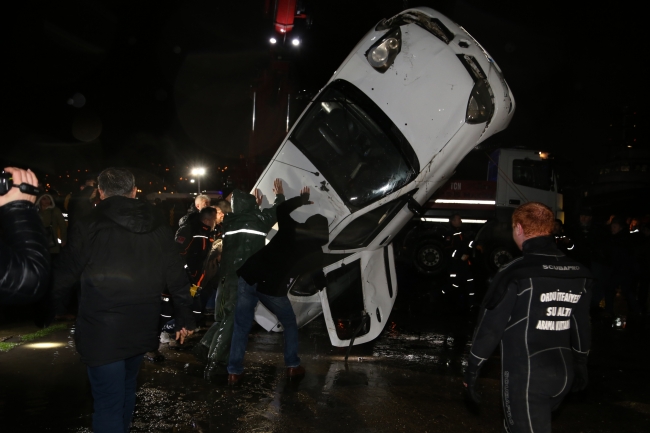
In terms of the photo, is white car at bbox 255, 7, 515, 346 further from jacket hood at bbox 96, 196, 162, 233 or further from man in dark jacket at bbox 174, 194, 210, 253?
jacket hood at bbox 96, 196, 162, 233

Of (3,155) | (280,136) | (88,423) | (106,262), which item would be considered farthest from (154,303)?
(3,155)

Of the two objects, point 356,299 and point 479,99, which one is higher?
point 479,99

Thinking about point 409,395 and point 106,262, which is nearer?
point 106,262

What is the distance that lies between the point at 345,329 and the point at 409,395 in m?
1.49

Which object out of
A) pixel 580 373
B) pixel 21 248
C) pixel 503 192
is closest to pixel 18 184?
pixel 21 248

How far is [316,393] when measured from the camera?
505 cm

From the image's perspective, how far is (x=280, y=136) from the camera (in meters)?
9.05

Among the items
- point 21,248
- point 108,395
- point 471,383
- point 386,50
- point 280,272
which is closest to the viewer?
point 21,248

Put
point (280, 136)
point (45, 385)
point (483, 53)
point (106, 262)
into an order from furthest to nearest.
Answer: point (280, 136) < point (483, 53) < point (45, 385) < point (106, 262)

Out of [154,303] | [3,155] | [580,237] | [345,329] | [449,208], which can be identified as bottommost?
[345,329]

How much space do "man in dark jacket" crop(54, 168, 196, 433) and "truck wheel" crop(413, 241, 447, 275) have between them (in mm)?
9293

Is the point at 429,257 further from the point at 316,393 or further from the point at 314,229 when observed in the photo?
the point at 316,393

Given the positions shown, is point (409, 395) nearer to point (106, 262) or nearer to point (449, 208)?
point (106, 262)

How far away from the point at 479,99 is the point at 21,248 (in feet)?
16.1
